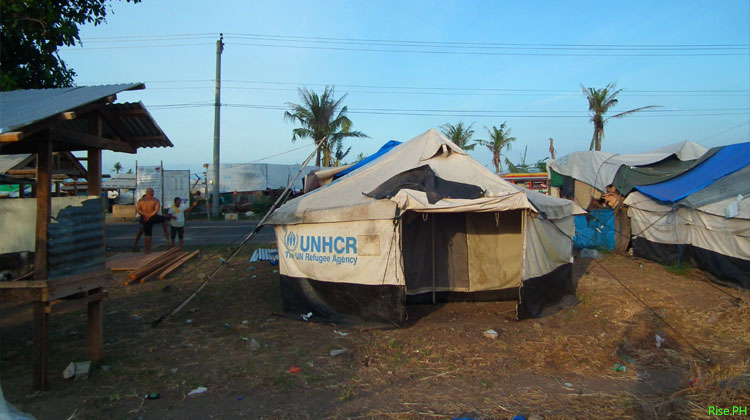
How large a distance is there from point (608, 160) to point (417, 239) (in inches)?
351

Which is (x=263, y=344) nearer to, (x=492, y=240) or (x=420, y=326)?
(x=420, y=326)

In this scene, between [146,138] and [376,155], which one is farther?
[376,155]

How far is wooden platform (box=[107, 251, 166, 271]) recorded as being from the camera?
33.7 ft

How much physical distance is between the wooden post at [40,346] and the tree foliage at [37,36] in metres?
6.96

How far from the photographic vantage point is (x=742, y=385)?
13.7ft

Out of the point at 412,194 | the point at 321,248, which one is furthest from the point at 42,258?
the point at 412,194

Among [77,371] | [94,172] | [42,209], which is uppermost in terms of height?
[94,172]

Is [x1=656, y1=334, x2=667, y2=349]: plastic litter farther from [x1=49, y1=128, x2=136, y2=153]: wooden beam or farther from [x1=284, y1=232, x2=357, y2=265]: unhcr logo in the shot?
[x1=49, y1=128, x2=136, y2=153]: wooden beam

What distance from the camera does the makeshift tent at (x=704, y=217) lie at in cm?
916

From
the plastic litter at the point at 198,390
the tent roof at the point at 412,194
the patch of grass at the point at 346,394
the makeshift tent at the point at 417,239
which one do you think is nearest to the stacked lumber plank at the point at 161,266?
the makeshift tent at the point at 417,239

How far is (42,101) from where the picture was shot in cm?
511

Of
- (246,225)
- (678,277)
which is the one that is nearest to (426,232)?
(678,277)

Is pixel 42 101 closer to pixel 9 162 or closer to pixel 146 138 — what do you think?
pixel 146 138

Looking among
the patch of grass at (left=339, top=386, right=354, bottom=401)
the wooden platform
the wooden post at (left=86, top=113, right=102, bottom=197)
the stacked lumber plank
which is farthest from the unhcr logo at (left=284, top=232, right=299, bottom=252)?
the wooden platform
